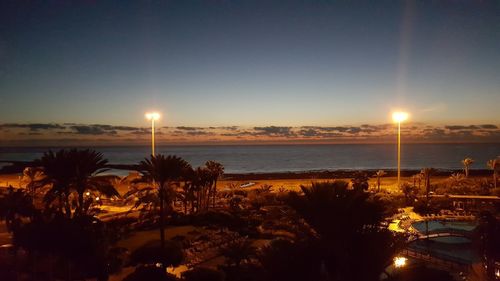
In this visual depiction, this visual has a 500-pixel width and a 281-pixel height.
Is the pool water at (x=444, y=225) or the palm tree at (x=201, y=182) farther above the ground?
the palm tree at (x=201, y=182)

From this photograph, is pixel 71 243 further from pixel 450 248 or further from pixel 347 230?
pixel 450 248

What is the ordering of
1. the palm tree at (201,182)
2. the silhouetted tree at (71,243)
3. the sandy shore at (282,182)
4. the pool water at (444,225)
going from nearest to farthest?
the silhouetted tree at (71,243) < the pool water at (444,225) < the palm tree at (201,182) < the sandy shore at (282,182)

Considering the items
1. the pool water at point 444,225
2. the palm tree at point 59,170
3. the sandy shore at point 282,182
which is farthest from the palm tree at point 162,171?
the sandy shore at point 282,182

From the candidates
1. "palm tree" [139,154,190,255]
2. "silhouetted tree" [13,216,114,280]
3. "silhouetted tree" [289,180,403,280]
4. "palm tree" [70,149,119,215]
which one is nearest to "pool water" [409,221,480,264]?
"silhouetted tree" [289,180,403,280]

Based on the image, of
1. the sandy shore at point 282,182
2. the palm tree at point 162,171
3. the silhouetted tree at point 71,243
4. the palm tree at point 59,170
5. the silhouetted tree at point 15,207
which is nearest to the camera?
the silhouetted tree at point 71,243

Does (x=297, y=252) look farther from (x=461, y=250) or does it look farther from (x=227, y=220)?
(x=227, y=220)

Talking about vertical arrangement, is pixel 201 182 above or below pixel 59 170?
below

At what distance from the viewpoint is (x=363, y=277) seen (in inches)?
501

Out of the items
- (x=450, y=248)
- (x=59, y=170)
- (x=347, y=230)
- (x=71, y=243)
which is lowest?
(x=450, y=248)

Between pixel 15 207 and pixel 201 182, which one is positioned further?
pixel 201 182

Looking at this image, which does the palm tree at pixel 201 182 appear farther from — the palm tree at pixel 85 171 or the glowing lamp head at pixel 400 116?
the glowing lamp head at pixel 400 116

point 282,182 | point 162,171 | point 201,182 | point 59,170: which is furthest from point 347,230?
point 282,182

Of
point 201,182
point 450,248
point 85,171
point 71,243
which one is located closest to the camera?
point 71,243

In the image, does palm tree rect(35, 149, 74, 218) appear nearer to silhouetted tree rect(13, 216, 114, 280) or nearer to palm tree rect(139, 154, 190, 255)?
palm tree rect(139, 154, 190, 255)
